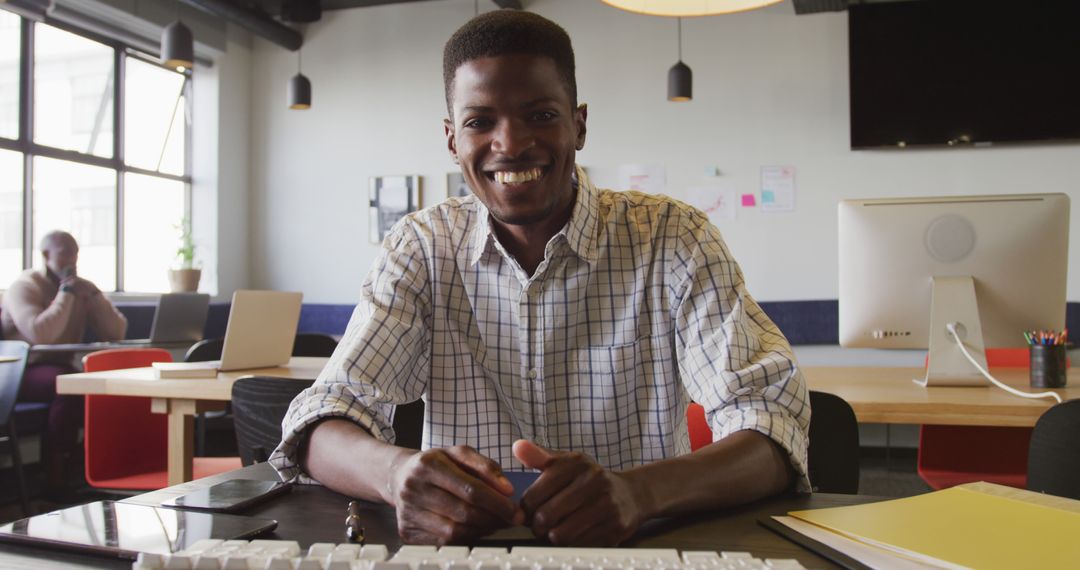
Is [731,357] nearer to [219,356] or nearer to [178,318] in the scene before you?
[219,356]

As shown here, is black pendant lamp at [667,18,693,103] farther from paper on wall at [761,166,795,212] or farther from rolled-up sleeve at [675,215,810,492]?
rolled-up sleeve at [675,215,810,492]

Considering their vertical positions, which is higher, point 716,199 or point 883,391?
point 716,199

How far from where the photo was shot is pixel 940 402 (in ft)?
6.21

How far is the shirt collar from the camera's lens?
1.26 metres

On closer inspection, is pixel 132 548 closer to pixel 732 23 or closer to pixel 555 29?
pixel 555 29

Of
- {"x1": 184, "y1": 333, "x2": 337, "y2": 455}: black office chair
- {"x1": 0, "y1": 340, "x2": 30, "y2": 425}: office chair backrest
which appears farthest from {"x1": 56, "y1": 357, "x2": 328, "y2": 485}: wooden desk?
{"x1": 0, "y1": 340, "x2": 30, "y2": 425}: office chair backrest

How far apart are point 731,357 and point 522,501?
1.53 ft

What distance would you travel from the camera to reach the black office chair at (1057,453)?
57.6 inches

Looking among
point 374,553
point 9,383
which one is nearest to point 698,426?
point 374,553

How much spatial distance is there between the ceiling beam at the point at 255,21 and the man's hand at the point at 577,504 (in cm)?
556

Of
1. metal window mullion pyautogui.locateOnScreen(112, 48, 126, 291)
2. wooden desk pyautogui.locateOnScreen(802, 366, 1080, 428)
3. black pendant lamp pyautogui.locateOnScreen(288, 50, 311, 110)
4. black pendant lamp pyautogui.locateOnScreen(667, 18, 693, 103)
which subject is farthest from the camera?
metal window mullion pyautogui.locateOnScreen(112, 48, 126, 291)

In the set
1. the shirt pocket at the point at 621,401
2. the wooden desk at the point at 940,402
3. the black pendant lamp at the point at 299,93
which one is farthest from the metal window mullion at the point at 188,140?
the shirt pocket at the point at 621,401

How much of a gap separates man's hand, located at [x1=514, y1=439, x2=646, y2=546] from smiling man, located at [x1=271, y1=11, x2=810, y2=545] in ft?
0.98

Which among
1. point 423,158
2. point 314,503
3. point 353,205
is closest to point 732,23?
point 423,158
